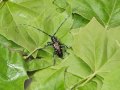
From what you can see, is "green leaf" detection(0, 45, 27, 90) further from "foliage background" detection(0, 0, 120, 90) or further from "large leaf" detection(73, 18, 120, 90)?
"large leaf" detection(73, 18, 120, 90)

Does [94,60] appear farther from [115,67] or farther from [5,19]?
[5,19]

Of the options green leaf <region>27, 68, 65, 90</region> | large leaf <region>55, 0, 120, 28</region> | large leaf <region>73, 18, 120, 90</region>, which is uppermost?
large leaf <region>55, 0, 120, 28</region>

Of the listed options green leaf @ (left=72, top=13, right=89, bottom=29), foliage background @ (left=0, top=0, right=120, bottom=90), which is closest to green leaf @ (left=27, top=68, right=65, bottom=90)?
foliage background @ (left=0, top=0, right=120, bottom=90)

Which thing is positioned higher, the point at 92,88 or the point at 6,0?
the point at 6,0

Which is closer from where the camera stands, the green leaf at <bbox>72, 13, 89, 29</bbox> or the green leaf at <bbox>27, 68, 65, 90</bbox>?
the green leaf at <bbox>27, 68, 65, 90</bbox>

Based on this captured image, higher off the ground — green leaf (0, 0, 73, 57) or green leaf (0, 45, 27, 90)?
green leaf (0, 0, 73, 57)

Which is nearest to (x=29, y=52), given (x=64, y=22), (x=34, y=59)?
(x=34, y=59)

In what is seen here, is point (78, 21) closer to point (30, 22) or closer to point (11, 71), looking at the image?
point (30, 22)
